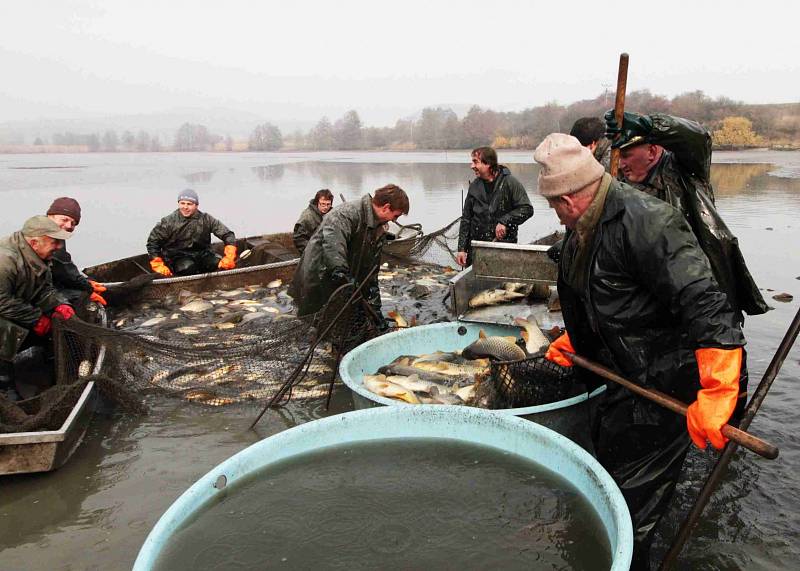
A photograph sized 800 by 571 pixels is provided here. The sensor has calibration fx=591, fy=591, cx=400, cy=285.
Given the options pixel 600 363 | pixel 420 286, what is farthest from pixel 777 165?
pixel 600 363

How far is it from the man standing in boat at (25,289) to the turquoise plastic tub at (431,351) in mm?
2877

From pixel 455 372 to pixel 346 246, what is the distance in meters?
1.86

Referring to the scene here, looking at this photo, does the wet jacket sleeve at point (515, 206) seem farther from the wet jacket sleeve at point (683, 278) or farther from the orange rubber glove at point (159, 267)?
the orange rubber glove at point (159, 267)

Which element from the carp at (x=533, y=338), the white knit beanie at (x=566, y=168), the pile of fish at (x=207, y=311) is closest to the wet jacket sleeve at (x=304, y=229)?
the pile of fish at (x=207, y=311)

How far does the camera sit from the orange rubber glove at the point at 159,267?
9008 mm

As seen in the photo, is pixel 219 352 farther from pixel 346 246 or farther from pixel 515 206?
pixel 515 206

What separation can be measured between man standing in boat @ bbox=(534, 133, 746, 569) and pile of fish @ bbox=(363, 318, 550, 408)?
131 cm

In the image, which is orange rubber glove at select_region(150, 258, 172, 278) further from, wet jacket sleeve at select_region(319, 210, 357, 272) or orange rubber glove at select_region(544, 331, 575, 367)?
orange rubber glove at select_region(544, 331, 575, 367)

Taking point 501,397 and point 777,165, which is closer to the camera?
point 501,397

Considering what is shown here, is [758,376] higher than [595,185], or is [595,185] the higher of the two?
[595,185]

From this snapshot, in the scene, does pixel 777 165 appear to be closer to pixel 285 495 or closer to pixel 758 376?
pixel 758 376

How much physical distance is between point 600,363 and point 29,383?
5.44 metres

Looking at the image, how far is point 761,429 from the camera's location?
466 centimetres

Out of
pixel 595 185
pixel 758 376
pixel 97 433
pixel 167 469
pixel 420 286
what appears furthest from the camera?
pixel 420 286
